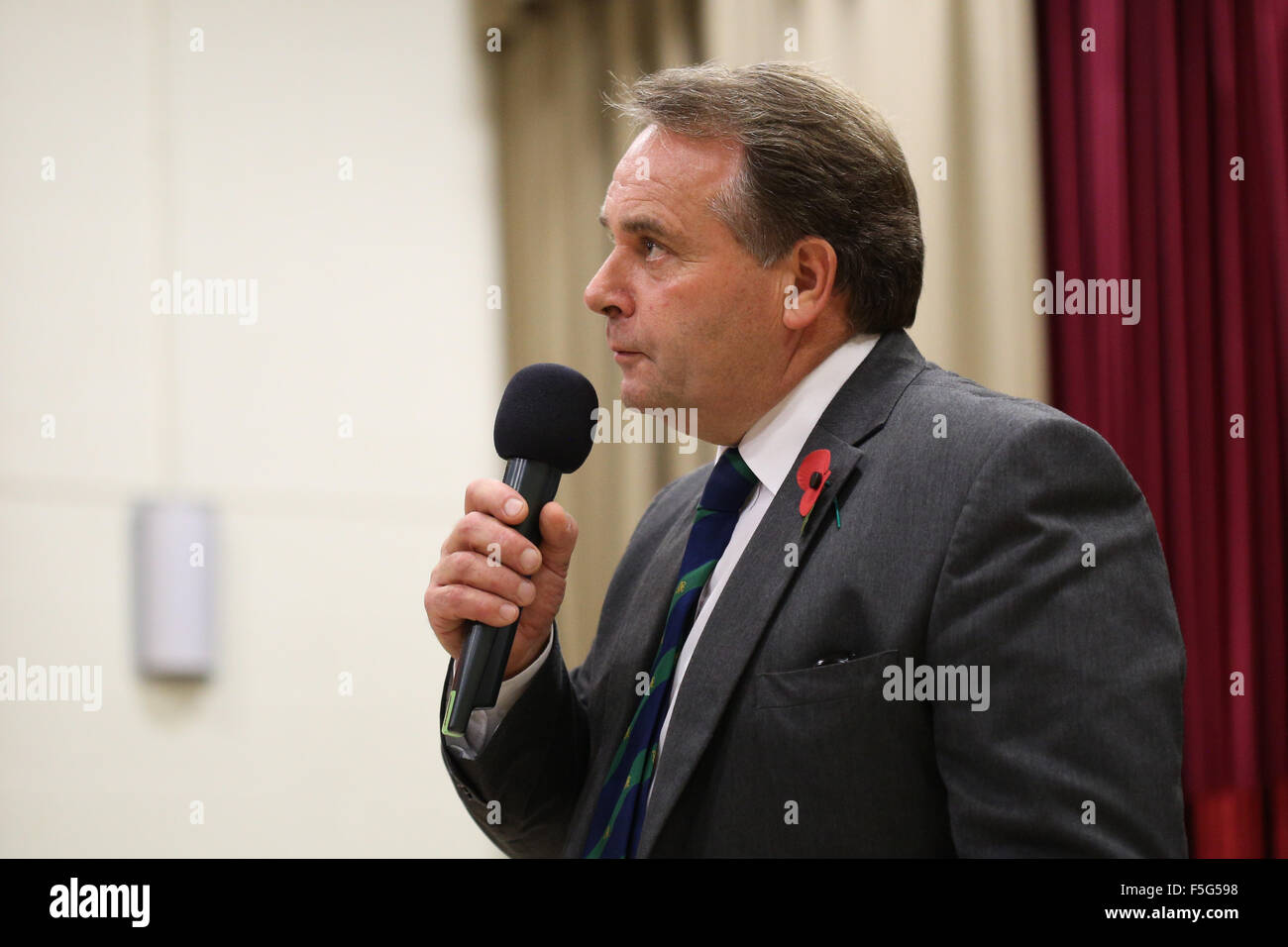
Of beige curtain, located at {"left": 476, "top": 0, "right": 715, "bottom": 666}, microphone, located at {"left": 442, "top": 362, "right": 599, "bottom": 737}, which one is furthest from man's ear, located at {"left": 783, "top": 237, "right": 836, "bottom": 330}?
beige curtain, located at {"left": 476, "top": 0, "right": 715, "bottom": 666}

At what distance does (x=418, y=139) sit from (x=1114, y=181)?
1.90 meters

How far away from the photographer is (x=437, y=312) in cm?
337

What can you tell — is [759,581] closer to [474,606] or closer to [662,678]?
[662,678]

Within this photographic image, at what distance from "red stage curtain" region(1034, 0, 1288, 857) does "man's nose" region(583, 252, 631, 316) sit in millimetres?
1561

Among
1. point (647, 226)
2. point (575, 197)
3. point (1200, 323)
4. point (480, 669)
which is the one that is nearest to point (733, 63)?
point (575, 197)

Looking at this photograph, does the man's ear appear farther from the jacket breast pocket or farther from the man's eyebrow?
the jacket breast pocket

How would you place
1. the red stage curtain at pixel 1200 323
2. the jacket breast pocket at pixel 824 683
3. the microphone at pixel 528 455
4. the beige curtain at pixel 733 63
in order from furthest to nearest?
the beige curtain at pixel 733 63 < the red stage curtain at pixel 1200 323 < the microphone at pixel 528 455 < the jacket breast pocket at pixel 824 683

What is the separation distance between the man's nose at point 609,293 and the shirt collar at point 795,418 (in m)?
0.28

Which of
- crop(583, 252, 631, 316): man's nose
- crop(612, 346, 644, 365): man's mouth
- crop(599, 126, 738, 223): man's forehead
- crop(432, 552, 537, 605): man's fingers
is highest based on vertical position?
crop(599, 126, 738, 223): man's forehead

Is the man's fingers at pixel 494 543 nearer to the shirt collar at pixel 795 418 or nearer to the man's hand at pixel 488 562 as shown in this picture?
the man's hand at pixel 488 562

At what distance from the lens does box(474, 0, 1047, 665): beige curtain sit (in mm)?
2982

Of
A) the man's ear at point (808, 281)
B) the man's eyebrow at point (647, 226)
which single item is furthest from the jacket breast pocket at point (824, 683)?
the man's eyebrow at point (647, 226)

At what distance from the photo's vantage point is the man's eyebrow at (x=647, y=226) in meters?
1.80
